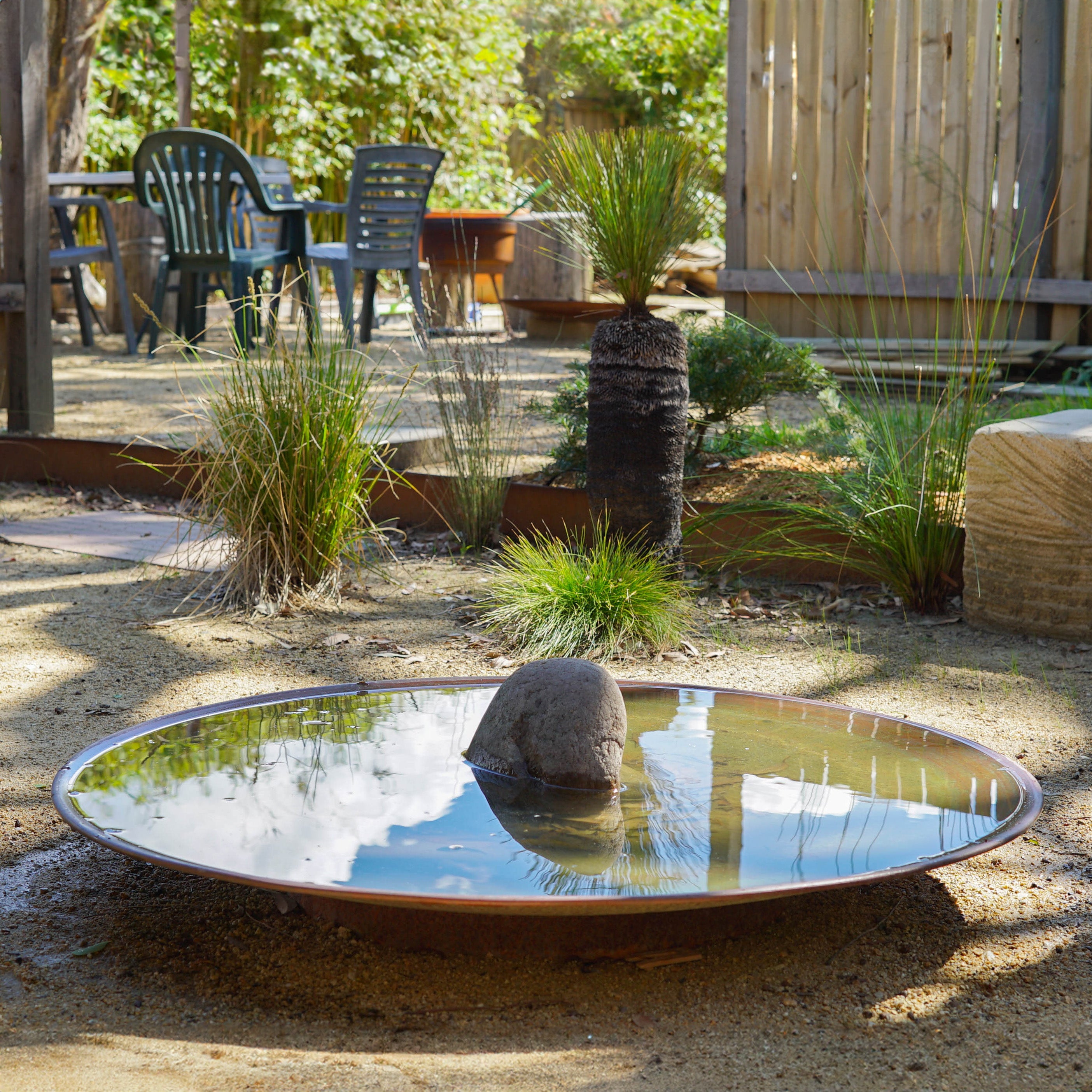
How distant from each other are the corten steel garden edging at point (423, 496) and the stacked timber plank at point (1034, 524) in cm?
25

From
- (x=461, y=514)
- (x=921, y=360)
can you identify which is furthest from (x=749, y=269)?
(x=461, y=514)

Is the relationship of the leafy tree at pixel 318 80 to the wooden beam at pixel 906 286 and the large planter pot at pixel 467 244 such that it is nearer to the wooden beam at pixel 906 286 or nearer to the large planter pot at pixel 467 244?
the large planter pot at pixel 467 244

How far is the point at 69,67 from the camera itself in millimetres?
8703

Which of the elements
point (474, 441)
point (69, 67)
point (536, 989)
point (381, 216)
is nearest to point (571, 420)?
point (474, 441)

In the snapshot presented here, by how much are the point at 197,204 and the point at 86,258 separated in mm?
793

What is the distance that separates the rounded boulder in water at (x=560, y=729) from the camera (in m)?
2.27

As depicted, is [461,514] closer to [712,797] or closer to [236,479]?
[236,479]

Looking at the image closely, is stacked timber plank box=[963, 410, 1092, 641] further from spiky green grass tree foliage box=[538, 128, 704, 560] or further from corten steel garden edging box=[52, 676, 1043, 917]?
corten steel garden edging box=[52, 676, 1043, 917]

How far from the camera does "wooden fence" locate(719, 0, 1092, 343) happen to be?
622cm

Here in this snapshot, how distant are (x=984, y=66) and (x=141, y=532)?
15.0 ft

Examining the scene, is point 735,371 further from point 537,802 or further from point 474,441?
point 537,802

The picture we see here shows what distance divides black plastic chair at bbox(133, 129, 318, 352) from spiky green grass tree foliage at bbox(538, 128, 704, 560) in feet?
13.1

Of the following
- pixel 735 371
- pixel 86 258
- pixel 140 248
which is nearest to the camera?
pixel 735 371

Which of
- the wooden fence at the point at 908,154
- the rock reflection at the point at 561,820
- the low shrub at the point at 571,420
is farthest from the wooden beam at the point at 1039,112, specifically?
the rock reflection at the point at 561,820
